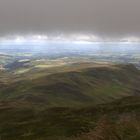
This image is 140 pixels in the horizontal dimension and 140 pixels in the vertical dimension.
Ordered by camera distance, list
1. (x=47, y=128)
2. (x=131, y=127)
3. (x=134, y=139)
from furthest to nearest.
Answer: (x=47, y=128)
(x=131, y=127)
(x=134, y=139)

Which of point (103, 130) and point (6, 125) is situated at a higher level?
point (103, 130)

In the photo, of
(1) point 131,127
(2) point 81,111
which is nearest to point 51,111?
(2) point 81,111

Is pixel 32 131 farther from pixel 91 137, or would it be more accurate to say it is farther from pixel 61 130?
pixel 91 137

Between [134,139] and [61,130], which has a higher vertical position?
[134,139]

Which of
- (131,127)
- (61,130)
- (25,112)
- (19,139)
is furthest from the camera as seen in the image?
(25,112)

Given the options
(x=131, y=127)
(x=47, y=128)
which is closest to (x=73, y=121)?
(x=47, y=128)

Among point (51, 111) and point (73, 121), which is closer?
point (73, 121)

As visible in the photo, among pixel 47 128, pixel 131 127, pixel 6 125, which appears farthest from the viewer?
pixel 6 125

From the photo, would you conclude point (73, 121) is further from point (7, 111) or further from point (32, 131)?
point (7, 111)

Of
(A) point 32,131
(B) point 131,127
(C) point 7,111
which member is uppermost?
(B) point 131,127
